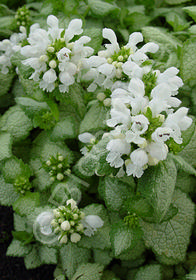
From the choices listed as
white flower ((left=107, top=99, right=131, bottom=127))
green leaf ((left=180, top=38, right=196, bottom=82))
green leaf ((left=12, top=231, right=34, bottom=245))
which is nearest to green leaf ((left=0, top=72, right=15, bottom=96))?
green leaf ((left=12, top=231, right=34, bottom=245))

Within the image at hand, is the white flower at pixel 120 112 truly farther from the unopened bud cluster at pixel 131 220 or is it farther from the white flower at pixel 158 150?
the unopened bud cluster at pixel 131 220

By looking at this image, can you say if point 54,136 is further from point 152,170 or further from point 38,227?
point 152,170

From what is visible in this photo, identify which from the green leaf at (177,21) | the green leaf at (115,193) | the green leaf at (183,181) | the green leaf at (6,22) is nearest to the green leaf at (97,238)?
the green leaf at (115,193)

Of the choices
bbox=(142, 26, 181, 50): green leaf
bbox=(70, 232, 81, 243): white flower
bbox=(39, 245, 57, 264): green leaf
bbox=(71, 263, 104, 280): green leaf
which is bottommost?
bbox=(39, 245, 57, 264): green leaf

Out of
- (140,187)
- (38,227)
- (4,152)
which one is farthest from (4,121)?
(140,187)

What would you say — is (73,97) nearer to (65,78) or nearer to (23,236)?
(65,78)

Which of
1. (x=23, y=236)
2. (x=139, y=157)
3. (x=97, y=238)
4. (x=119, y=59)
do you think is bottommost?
(x=23, y=236)

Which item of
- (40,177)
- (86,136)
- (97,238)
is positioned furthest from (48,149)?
(97,238)

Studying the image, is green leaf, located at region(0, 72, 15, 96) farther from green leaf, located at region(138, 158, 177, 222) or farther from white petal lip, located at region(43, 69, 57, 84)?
green leaf, located at region(138, 158, 177, 222)
